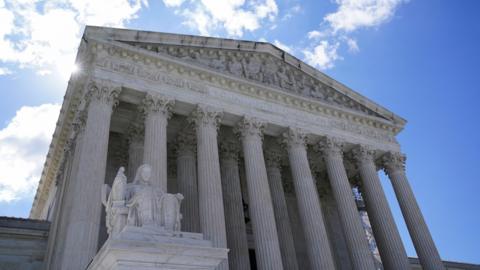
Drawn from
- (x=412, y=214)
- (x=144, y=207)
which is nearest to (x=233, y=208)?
(x=412, y=214)

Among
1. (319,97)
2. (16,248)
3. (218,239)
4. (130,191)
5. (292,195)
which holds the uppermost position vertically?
(319,97)

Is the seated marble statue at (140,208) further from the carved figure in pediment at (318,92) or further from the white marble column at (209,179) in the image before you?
the carved figure in pediment at (318,92)

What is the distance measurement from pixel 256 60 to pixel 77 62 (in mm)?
10279

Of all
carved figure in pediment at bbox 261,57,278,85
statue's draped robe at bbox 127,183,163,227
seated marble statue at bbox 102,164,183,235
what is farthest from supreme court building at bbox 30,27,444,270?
statue's draped robe at bbox 127,183,163,227

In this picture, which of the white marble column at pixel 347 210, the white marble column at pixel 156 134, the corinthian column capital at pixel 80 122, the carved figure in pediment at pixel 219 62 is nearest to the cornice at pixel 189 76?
the carved figure in pediment at pixel 219 62

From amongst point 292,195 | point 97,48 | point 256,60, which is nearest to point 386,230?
point 292,195

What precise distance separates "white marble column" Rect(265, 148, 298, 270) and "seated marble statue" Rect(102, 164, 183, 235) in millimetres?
15264

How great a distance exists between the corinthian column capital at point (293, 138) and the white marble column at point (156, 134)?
6978 mm

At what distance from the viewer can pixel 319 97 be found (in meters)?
26.1

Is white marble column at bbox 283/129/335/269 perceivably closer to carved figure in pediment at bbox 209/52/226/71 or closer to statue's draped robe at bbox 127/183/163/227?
carved figure in pediment at bbox 209/52/226/71

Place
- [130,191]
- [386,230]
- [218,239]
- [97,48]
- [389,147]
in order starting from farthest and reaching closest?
[389,147] < [386,230] < [97,48] < [218,239] < [130,191]

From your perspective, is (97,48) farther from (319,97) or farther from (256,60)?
(319,97)

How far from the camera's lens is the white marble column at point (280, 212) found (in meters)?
22.6

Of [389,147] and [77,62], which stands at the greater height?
[77,62]
